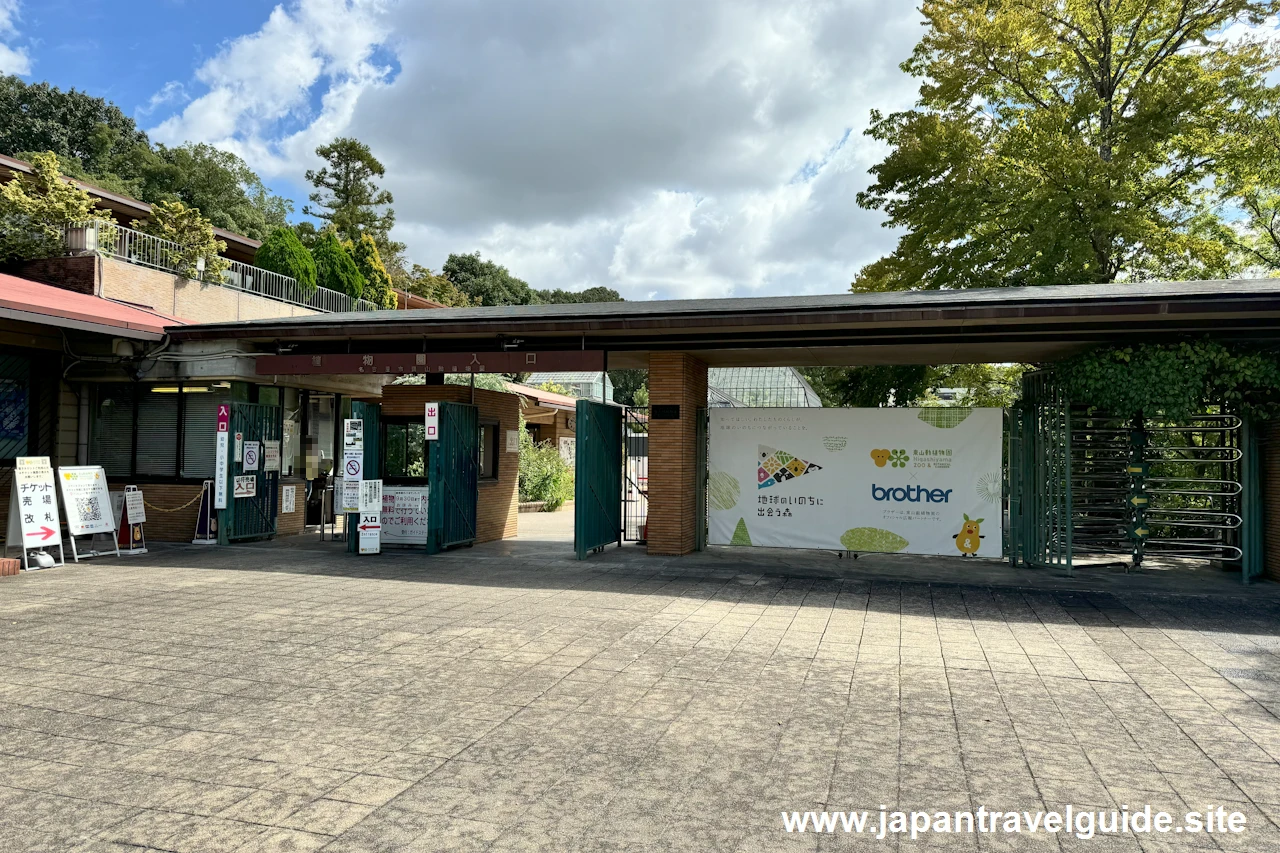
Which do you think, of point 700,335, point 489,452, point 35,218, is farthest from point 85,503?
point 700,335

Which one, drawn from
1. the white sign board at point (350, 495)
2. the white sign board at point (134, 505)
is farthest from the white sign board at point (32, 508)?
the white sign board at point (350, 495)

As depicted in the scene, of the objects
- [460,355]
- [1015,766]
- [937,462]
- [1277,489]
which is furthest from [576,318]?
[1277,489]

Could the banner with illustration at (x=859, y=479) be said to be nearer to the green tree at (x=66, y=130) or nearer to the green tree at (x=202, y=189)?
the green tree at (x=202, y=189)

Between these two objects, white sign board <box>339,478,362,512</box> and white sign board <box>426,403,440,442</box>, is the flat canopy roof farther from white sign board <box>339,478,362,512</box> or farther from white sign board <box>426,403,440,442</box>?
white sign board <box>339,478,362,512</box>

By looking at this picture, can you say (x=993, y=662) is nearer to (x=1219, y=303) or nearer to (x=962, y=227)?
(x=1219, y=303)

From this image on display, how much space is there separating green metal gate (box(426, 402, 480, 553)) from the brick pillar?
9.79 ft

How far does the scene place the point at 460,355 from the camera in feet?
41.3

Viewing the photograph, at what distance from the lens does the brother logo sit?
12.1m

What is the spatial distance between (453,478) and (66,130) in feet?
168

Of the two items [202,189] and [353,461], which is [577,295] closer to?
[202,189]

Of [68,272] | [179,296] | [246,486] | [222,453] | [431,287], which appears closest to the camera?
[222,453]

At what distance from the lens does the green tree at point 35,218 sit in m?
16.3

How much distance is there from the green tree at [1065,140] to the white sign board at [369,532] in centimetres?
1234

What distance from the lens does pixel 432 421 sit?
1267 cm
